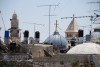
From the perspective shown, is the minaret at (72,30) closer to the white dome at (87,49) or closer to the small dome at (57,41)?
the small dome at (57,41)

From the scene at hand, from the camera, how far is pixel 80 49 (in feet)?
124

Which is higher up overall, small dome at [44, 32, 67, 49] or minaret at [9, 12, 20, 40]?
minaret at [9, 12, 20, 40]

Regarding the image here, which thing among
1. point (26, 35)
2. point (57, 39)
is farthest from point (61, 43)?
point (26, 35)

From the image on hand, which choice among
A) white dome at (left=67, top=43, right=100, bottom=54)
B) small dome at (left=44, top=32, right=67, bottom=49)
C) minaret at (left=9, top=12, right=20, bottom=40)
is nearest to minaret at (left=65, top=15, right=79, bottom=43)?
small dome at (left=44, top=32, right=67, bottom=49)

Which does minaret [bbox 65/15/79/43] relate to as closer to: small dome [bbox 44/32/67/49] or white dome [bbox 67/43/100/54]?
small dome [bbox 44/32/67/49]

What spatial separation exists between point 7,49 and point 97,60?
7.65m

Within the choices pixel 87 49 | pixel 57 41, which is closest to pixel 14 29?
pixel 57 41

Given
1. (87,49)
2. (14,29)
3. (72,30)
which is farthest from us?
(72,30)

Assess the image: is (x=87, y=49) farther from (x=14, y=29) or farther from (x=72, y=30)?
(x=72, y=30)

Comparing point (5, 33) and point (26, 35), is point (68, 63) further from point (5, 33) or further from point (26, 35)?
point (26, 35)

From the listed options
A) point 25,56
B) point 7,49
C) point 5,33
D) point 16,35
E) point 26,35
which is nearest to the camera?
point 25,56

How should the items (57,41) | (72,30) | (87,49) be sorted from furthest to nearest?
(72,30) → (57,41) → (87,49)

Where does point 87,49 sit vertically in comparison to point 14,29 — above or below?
below

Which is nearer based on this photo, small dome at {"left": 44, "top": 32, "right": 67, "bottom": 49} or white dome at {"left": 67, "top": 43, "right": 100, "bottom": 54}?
white dome at {"left": 67, "top": 43, "right": 100, "bottom": 54}
